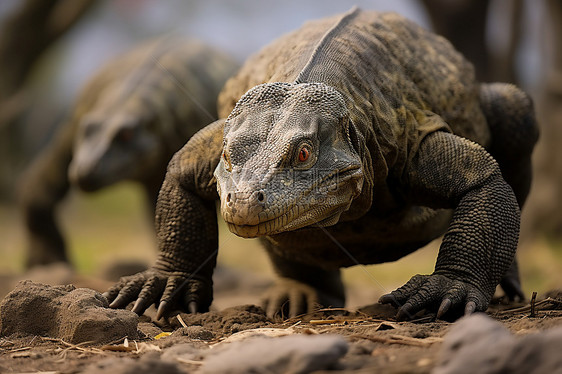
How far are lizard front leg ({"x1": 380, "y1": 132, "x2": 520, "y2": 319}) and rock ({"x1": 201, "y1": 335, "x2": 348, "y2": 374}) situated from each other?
1.61 metres

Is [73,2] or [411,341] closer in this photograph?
[411,341]

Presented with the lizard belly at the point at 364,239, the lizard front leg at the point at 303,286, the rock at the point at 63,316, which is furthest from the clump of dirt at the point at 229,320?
the lizard front leg at the point at 303,286

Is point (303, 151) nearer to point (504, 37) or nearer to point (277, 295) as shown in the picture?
point (277, 295)

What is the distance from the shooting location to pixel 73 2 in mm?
15484

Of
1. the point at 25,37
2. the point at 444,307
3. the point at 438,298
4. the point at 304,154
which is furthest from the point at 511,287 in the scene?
the point at 25,37

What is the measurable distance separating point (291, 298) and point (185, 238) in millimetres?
1596

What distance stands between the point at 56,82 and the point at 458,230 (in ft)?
78.1

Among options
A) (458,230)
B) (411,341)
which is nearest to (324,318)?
(458,230)

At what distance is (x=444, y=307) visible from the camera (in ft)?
14.8

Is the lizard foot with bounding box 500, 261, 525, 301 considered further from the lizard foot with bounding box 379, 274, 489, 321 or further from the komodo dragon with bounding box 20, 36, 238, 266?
the komodo dragon with bounding box 20, 36, 238, 266

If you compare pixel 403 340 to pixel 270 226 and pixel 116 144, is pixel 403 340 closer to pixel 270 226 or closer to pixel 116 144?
pixel 270 226

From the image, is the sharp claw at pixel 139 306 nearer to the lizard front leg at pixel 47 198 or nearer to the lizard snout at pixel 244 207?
the lizard snout at pixel 244 207

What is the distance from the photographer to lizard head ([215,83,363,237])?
3.95 m

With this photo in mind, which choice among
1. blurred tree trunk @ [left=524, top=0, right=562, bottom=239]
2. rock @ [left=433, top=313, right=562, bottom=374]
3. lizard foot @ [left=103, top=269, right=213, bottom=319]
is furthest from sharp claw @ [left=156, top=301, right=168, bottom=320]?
blurred tree trunk @ [left=524, top=0, right=562, bottom=239]
